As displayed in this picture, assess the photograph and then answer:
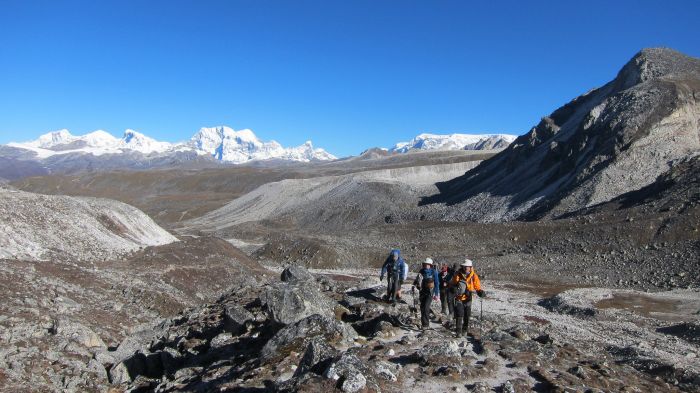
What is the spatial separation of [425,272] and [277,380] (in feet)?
25.3

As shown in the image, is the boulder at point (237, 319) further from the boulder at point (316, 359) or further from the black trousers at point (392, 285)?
the boulder at point (316, 359)

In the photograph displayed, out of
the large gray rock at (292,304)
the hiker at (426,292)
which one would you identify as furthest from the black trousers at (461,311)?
the large gray rock at (292,304)

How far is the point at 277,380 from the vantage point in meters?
11.8

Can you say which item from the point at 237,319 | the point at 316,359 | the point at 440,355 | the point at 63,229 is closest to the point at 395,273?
the point at 237,319

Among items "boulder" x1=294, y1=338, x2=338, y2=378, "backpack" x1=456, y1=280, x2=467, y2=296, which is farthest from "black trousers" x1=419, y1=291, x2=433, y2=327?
"boulder" x1=294, y1=338, x2=338, y2=378

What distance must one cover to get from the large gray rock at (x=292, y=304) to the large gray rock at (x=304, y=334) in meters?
0.86

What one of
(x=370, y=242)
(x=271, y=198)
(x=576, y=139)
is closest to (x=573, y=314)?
(x=370, y=242)

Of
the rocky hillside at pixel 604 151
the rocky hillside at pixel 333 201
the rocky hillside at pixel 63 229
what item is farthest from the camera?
the rocky hillside at pixel 333 201

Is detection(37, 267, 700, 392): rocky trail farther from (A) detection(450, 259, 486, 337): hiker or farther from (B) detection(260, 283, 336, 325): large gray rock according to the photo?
(A) detection(450, 259, 486, 337): hiker

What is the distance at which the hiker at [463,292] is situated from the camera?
16.1m

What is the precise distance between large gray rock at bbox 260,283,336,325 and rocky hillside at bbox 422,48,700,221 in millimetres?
55154

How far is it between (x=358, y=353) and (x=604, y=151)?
68.2 m

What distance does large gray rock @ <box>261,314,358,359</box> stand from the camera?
13.6 meters

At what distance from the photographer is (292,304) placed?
1590 cm
